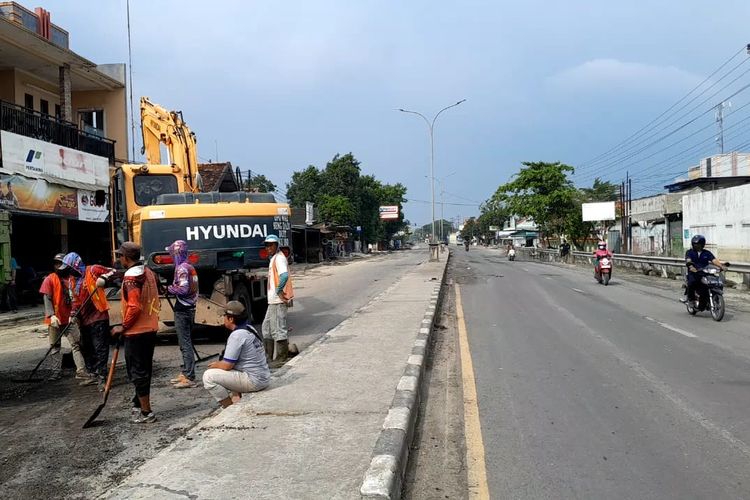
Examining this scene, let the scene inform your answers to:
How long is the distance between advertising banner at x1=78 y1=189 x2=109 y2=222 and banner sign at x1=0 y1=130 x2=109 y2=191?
247 millimetres

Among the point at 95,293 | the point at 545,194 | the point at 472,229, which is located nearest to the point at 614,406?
the point at 95,293

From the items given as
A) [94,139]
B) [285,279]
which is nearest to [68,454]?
[285,279]

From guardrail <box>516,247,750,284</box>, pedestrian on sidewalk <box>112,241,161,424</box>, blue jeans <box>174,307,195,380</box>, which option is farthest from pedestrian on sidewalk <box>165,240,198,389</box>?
guardrail <box>516,247,750,284</box>

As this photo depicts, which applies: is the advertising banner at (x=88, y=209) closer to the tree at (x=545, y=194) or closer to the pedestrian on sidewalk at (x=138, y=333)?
the pedestrian on sidewalk at (x=138, y=333)

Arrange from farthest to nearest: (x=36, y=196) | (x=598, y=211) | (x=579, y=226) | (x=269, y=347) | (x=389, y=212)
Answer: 1. (x=389, y=212)
2. (x=579, y=226)
3. (x=598, y=211)
4. (x=36, y=196)
5. (x=269, y=347)

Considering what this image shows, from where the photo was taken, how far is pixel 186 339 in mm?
7168

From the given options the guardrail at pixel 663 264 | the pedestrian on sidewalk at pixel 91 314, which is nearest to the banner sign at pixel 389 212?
the guardrail at pixel 663 264

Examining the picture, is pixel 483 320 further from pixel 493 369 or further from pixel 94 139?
pixel 94 139

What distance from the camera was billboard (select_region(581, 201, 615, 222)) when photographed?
4691 centimetres

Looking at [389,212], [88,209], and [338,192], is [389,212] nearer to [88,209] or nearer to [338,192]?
[338,192]

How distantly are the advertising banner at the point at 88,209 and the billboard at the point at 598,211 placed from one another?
37.7 metres

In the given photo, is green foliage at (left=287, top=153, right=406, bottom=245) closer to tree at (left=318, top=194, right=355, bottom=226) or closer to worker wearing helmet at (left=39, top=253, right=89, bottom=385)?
tree at (left=318, top=194, right=355, bottom=226)

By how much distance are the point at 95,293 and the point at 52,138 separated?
544 inches

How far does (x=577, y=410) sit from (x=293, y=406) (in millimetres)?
2673
